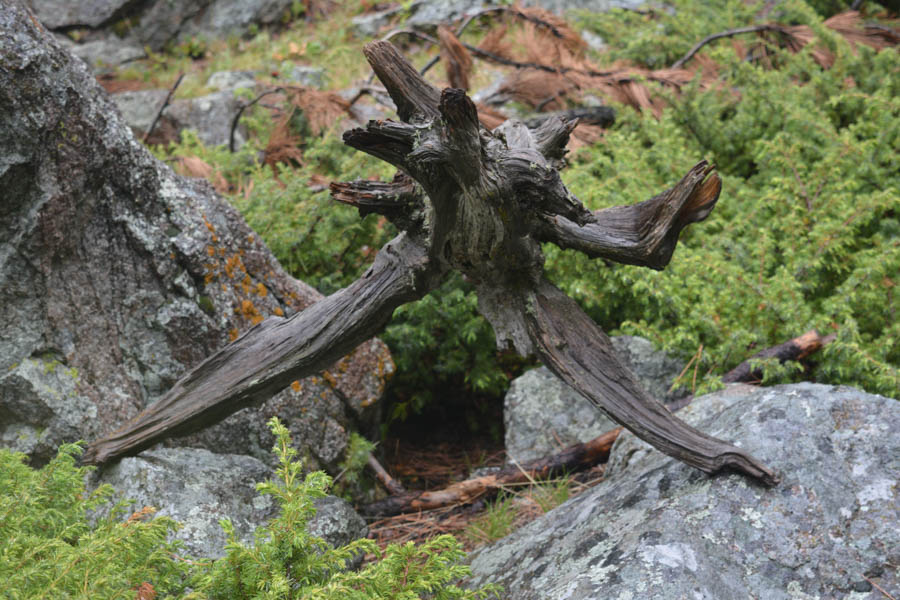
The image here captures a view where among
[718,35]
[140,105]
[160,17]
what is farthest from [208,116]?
[718,35]

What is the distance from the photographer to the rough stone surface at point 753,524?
1947 millimetres

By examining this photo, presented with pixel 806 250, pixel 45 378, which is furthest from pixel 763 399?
pixel 45 378

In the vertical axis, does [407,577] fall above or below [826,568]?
above

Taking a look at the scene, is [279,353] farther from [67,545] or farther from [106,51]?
[106,51]

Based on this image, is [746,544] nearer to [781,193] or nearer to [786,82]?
[781,193]

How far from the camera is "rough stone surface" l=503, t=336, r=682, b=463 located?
3.45 m

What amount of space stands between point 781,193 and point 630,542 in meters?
2.57

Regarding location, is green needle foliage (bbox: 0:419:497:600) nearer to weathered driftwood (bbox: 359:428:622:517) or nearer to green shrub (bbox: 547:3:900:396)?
weathered driftwood (bbox: 359:428:622:517)

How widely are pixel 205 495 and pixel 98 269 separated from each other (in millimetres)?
970

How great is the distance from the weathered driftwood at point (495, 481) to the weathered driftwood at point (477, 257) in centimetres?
99

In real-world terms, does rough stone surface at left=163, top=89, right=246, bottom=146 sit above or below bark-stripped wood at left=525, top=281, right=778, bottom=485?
above

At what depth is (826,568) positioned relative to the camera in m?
1.97

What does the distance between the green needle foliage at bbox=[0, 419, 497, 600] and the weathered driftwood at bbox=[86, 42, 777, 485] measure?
530 millimetres

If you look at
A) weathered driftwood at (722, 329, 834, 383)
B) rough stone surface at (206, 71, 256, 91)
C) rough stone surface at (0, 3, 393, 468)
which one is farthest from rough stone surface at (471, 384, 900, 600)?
rough stone surface at (206, 71, 256, 91)
